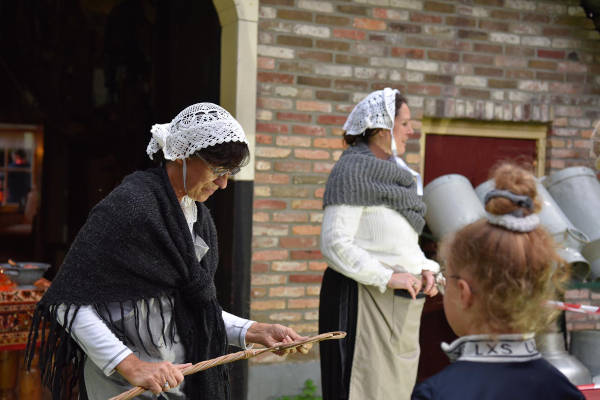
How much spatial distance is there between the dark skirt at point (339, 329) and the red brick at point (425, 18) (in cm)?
221

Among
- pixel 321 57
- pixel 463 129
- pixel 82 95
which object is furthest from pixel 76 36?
pixel 463 129

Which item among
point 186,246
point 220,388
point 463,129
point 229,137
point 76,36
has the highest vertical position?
point 76,36

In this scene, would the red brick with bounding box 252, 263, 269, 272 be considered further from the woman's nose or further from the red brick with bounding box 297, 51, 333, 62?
the woman's nose

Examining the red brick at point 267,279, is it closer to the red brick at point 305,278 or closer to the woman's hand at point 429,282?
the red brick at point 305,278

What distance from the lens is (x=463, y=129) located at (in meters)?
5.31

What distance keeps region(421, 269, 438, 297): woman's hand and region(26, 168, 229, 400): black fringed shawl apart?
1.40 meters

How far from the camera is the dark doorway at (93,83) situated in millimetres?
5426

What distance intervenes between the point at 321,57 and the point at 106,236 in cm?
284

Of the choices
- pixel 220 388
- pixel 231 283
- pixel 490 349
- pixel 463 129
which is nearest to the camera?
pixel 490 349

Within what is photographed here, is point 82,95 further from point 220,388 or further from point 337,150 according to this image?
point 220,388

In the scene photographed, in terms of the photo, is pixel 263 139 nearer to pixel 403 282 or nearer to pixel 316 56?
pixel 316 56

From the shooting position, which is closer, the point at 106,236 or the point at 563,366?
the point at 106,236

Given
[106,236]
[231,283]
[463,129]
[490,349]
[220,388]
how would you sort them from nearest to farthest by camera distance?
[490,349], [106,236], [220,388], [231,283], [463,129]

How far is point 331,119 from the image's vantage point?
16.0ft
